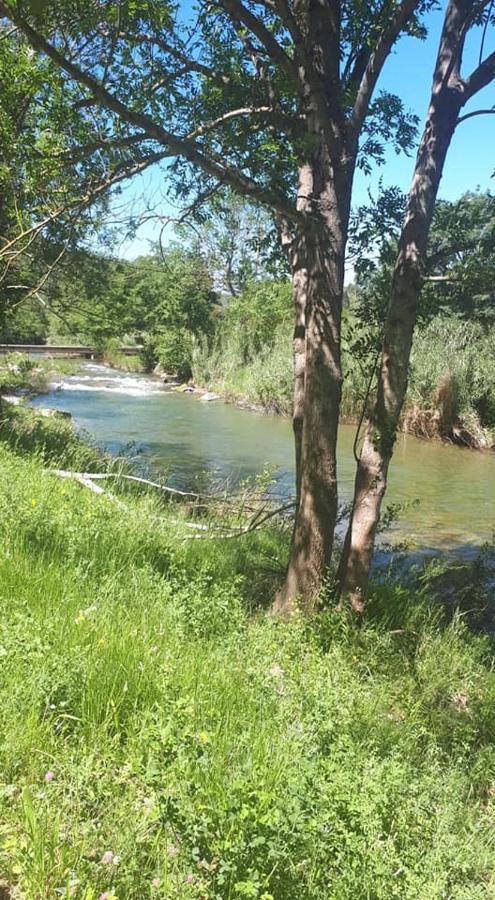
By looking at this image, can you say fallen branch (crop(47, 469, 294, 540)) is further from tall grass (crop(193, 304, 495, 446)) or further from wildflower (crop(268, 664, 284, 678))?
tall grass (crop(193, 304, 495, 446))

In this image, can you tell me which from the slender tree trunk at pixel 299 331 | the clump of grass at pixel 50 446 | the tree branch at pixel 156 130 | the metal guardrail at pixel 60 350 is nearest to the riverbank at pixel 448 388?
the clump of grass at pixel 50 446

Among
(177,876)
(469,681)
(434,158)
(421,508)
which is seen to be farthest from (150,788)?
(421,508)

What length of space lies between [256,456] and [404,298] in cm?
1158

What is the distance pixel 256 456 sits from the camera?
623 inches

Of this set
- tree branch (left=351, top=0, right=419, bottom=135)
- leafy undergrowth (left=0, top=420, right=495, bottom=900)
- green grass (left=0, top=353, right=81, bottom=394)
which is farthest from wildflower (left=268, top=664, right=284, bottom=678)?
green grass (left=0, top=353, right=81, bottom=394)

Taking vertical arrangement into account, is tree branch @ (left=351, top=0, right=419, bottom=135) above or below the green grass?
above

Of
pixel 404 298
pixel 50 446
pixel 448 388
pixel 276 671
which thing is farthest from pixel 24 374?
pixel 276 671

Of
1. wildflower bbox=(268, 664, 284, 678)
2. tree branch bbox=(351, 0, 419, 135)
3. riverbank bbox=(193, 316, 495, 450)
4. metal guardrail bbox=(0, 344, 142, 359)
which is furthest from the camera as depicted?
metal guardrail bbox=(0, 344, 142, 359)

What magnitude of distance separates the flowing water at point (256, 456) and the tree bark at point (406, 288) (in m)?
2.70

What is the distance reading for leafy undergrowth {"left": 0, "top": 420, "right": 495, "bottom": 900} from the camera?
1.93m

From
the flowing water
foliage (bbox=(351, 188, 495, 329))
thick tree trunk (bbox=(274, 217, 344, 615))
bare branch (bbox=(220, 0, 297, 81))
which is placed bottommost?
the flowing water

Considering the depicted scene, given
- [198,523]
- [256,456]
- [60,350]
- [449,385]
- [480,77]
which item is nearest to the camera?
[480,77]

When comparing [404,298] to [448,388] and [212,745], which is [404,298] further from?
[448,388]

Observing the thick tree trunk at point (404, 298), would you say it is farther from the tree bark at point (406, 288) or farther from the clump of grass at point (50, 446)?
the clump of grass at point (50, 446)
